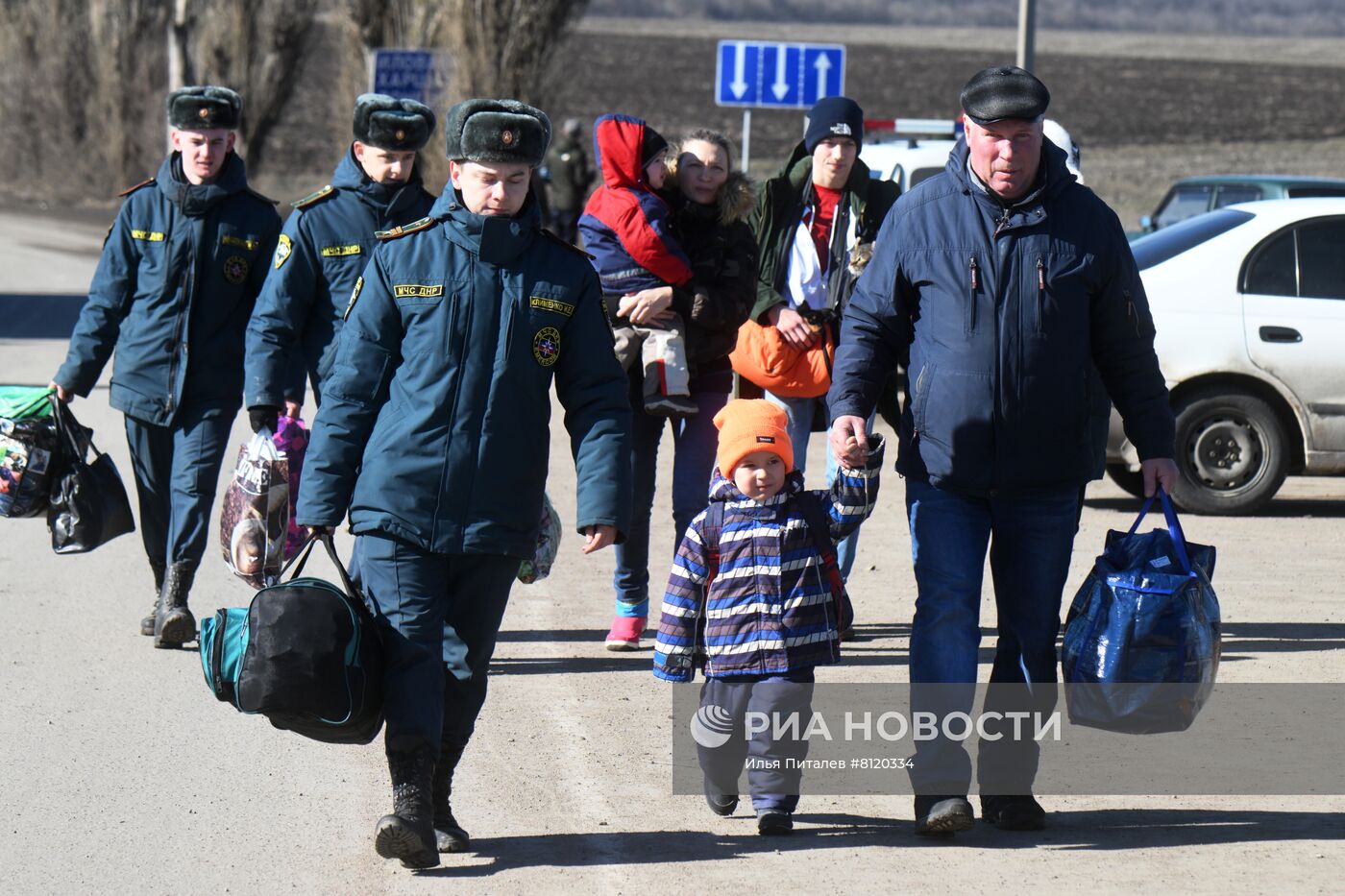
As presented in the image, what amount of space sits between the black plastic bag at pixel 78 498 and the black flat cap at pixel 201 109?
1197 mm

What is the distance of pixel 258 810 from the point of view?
5422mm

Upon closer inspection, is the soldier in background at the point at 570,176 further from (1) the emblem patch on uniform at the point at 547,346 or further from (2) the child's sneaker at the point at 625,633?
(1) the emblem patch on uniform at the point at 547,346

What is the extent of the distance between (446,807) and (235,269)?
9.71 ft

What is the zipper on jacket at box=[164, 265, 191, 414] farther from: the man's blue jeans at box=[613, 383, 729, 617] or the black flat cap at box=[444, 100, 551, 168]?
the black flat cap at box=[444, 100, 551, 168]

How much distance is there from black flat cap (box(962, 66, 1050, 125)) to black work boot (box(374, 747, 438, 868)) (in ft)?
7.06

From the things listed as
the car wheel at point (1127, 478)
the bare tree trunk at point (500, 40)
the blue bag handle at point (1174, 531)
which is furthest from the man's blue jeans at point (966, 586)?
the bare tree trunk at point (500, 40)

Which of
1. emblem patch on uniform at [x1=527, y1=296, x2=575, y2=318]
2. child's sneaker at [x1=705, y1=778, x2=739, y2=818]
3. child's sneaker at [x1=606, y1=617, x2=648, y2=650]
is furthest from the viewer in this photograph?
child's sneaker at [x1=606, y1=617, x2=648, y2=650]

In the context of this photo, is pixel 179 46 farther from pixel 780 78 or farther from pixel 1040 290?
pixel 1040 290

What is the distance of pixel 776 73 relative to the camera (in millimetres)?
19672

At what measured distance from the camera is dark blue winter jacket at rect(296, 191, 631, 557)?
4.75 metres

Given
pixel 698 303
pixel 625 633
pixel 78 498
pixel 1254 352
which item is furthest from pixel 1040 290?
pixel 1254 352

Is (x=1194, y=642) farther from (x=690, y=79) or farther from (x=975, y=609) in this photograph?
(x=690, y=79)

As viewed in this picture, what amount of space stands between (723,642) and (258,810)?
142 centimetres

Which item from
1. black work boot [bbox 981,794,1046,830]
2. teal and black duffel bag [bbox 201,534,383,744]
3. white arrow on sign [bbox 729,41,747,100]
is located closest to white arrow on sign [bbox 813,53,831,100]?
white arrow on sign [bbox 729,41,747,100]
